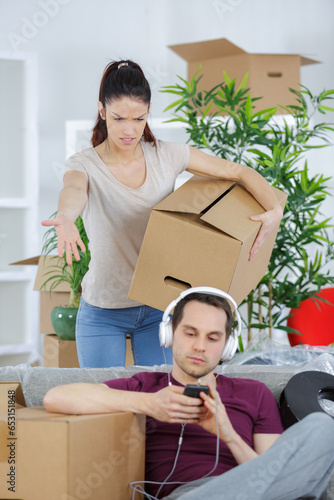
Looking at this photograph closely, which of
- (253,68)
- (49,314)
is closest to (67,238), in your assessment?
(49,314)

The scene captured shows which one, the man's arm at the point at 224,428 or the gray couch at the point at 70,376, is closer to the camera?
the man's arm at the point at 224,428

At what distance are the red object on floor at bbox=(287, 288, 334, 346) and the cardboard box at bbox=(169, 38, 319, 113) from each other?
1.12 metres

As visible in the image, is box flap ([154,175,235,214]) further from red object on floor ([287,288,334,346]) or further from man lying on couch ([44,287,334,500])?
red object on floor ([287,288,334,346])

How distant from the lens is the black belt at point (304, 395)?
1419 millimetres

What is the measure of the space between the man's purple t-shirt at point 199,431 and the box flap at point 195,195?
44 cm

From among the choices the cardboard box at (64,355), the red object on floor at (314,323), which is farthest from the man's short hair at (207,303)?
the red object on floor at (314,323)

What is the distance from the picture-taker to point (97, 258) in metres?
1.77

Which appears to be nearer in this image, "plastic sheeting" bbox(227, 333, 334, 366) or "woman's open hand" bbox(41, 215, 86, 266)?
"woman's open hand" bbox(41, 215, 86, 266)

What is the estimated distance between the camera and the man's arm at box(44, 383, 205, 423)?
1215mm

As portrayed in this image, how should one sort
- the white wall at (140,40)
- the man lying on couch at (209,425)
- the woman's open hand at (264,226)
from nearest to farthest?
the man lying on couch at (209,425), the woman's open hand at (264,226), the white wall at (140,40)

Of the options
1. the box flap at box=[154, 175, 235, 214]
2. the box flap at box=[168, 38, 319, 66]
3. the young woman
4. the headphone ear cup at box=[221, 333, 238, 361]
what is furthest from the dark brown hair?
the box flap at box=[168, 38, 319, 66]

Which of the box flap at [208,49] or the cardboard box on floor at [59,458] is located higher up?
the box flap at [208,49]

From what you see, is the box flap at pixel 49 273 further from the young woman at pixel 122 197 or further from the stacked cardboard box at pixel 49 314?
the young woman at pixel 122 197

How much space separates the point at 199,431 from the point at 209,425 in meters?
0.14
